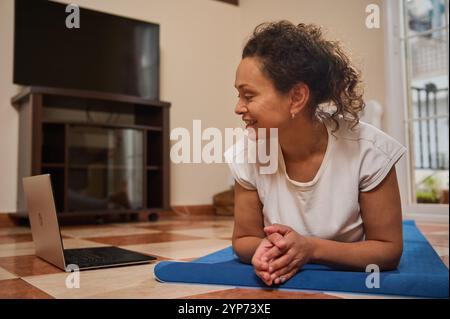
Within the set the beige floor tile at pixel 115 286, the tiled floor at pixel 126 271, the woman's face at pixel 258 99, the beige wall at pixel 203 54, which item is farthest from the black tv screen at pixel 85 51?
the woman's face at pixel 258 99

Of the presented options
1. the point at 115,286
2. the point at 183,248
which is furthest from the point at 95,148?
the point at 115,286

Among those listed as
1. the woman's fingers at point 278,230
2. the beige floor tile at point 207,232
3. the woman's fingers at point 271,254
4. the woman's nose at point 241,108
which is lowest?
the beige floor tile at point 207,232

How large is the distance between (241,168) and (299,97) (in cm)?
17

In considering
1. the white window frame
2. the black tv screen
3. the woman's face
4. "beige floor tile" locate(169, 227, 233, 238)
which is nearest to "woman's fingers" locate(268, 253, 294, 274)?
the woman's face

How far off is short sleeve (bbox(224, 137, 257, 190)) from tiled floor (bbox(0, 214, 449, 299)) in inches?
7.3

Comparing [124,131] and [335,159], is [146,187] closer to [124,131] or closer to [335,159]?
[124,131]

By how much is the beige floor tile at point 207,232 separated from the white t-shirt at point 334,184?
0.84m

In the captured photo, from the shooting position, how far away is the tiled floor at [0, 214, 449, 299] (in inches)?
28.4

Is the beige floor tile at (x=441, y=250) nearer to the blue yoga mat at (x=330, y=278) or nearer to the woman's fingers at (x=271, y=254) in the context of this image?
the blue yoga mat at (x=330, y=278)

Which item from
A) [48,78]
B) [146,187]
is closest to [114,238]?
[146,187]

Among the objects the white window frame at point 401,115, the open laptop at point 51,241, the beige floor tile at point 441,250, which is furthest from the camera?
the white window frame at point 401,115

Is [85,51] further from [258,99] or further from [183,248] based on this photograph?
[258,99]

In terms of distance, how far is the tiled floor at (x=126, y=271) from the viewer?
0.72 metres

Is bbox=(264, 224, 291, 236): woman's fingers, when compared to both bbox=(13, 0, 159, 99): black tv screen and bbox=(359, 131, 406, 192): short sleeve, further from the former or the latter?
bbox=(13, 0, 159, 99): black tv screen
